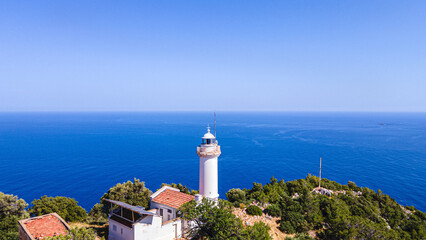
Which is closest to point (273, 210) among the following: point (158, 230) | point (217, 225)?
point (217, 225)

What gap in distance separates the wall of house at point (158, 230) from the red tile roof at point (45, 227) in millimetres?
5268

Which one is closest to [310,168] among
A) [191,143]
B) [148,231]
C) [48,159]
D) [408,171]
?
[408,171]

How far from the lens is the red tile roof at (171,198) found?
20.7 meters

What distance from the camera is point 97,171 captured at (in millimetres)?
67938

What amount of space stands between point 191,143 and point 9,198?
8814cm

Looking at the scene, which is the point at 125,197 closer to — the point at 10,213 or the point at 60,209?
the point at 60,209

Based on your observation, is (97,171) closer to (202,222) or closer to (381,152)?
(202,222)

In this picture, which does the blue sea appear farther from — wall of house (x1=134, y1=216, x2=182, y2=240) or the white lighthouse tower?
wall of house (x1=134, y1=216, x2=182, y2=240)

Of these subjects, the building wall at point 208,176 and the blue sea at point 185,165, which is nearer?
the building wall at point 208,176

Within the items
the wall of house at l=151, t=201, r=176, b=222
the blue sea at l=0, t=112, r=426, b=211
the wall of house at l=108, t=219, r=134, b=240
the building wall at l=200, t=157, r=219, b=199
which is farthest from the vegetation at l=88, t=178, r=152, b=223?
the blue sea at l=0, t=112, r=426, b=211

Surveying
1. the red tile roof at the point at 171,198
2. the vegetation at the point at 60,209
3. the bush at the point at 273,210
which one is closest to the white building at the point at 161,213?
the red tile roof at the point at 171,198

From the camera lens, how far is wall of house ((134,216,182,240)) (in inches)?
663

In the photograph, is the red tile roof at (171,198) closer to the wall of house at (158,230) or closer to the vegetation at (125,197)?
the wall of house at (158,230)

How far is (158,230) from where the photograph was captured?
17766 millimetres
